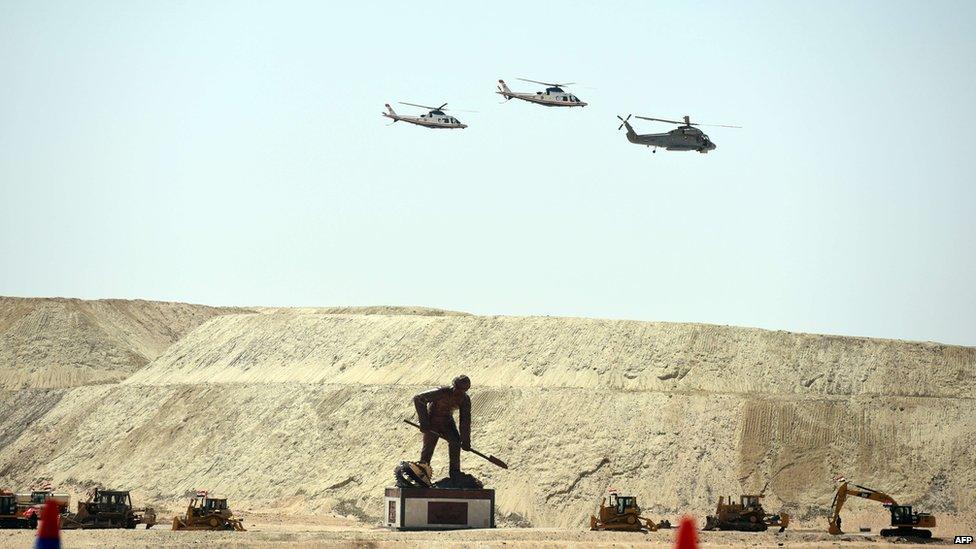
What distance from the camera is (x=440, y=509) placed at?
59688mm

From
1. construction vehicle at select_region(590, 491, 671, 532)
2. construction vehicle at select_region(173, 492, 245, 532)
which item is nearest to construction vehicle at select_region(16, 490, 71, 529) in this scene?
construction vehicle at select_region(173, 492, 245, 532)

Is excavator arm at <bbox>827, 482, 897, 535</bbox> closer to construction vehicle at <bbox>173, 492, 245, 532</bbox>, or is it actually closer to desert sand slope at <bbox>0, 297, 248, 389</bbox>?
construction vehicle at <bbox>173, 492, 245, 532</bbox>

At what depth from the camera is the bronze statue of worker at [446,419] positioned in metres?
61.2

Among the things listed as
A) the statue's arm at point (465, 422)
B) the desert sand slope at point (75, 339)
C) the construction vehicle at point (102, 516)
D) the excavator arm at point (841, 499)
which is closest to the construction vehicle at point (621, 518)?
the statue's arm at point (465, 422)

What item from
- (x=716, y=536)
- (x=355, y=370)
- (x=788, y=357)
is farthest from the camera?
(x=355, y=370)

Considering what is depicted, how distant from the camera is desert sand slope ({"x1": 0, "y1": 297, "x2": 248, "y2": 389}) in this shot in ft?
379

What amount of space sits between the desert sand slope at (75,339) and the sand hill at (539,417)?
24.9 ft

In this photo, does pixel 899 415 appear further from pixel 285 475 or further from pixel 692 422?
pixel 285 475

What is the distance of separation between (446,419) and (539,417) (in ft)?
67.7

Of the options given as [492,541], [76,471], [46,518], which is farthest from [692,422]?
[46,518]

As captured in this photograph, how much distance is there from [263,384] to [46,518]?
79612 mm

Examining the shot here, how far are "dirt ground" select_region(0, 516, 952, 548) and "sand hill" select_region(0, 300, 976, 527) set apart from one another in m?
12.9

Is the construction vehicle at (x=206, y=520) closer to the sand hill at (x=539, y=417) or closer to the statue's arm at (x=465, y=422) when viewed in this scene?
the statue's arm at (x=465, y=422)

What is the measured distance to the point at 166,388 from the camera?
327ft
